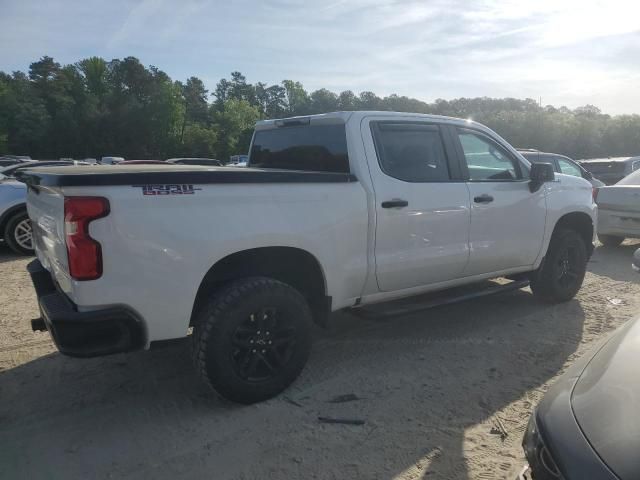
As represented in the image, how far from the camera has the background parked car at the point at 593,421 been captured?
1.68 metres

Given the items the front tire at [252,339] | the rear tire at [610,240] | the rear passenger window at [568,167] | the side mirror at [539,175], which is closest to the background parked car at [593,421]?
the front tire at [252,339]

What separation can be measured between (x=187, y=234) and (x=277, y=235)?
597 mm

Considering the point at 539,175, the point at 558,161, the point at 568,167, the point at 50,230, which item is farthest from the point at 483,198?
the point at 568,167

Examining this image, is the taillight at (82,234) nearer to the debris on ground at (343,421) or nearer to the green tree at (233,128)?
the debris on ground at (343,421)

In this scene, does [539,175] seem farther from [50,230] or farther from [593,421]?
[50,230]

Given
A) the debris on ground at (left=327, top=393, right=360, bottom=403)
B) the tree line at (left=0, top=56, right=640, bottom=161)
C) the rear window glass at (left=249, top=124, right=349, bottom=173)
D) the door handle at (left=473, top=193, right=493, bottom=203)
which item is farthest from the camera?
the tree line at (left=0, top=56, right=640, bottom=161)

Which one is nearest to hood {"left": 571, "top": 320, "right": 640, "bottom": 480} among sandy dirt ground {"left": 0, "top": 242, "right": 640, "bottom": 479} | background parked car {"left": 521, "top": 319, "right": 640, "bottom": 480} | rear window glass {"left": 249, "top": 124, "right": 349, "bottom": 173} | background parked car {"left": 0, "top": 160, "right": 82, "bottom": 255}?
background parked car {"left": 521, "top": 319, "right": 640, "bottom": 480}

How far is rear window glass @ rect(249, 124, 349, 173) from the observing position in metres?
4.10

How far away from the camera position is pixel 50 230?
10.6 ft

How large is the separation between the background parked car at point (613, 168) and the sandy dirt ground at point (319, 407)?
378 inches

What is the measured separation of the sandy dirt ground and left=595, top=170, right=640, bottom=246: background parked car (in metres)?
3.65

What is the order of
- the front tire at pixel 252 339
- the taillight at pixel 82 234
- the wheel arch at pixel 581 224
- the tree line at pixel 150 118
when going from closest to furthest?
the taillight at pixel 82 234 < the front tire at pixel 252 339 < the wheel arch at pixel 581 224 < the tree line at pixel 150 118

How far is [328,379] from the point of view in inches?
153

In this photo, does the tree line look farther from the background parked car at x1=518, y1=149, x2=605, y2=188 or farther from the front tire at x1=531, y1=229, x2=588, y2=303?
the front tire at x1=531, y1=229, x2=588, y2=303
